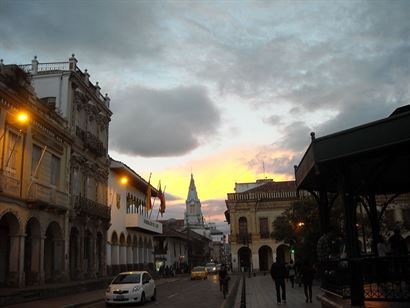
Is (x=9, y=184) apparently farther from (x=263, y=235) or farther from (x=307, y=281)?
(x=263, y=235)

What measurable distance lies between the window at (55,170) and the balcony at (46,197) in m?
0.85

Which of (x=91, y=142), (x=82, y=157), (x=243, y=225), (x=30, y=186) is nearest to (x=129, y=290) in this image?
(x=30, y=186)

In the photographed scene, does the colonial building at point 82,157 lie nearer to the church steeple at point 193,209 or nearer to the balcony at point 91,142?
the balcony at point 91,142

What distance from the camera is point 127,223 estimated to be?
44938 millimetres

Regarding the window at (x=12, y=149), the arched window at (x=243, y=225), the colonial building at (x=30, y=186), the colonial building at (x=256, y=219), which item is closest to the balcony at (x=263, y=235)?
the colonial building at (x=256, y=219)

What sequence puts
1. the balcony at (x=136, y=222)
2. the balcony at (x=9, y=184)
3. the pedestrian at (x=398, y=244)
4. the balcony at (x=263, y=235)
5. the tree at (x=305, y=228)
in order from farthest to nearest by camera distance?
1. the balcony at (x=263, y=235)
2. the balcony at (x=136, y=222)
3. the tree at (x=305, y=228)
4. the balcony at (x=9, y=184)
5. the pedestrian at (x=398, y=244)

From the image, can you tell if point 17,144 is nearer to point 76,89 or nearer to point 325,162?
point 76,89

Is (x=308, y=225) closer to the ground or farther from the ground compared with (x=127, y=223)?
closer to the ground

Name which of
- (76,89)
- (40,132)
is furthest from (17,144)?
(76,89)

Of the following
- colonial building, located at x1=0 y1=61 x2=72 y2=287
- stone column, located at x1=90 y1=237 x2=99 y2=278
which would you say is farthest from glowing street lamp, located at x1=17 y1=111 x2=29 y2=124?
stone column, located at x1=90 y1=237 x2=99 y2=278

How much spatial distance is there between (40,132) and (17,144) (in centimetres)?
251

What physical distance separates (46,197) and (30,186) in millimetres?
2050

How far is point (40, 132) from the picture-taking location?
26453 mm

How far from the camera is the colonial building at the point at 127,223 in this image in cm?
4134
